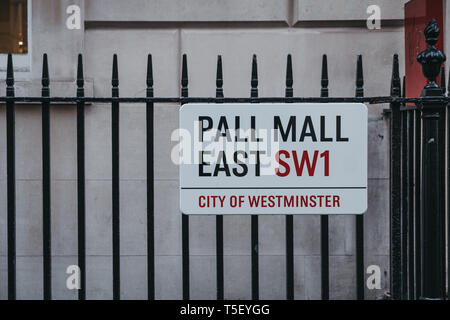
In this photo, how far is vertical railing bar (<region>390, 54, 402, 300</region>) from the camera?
11.1ft

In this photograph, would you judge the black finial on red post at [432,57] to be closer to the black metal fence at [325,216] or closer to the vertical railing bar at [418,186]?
the black metal fence at [325,216]

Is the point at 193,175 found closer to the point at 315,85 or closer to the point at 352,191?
the point at 352,191

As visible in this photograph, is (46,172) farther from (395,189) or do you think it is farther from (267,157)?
(395,189)

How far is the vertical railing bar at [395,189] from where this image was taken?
3.39m

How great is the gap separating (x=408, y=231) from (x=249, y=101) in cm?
141

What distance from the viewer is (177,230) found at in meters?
5.21

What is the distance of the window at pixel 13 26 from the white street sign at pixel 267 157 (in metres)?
2.99

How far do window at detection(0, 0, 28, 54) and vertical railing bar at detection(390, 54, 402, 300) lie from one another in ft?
12.1

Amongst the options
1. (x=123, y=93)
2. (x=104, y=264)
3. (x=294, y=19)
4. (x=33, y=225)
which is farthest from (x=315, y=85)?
(x=33, y=225)

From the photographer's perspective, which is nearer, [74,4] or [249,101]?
[249,101]

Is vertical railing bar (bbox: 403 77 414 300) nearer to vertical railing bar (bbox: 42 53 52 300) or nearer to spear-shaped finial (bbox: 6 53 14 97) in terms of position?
vertical railing bar (bbox: 42 53 52 300)

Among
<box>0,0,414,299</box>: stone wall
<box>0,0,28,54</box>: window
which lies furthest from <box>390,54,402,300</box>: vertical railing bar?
<box>0,0,28,54</box>: window

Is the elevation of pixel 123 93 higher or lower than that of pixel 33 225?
higher

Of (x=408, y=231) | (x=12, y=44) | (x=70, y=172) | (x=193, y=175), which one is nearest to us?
(x=193, y=175)
